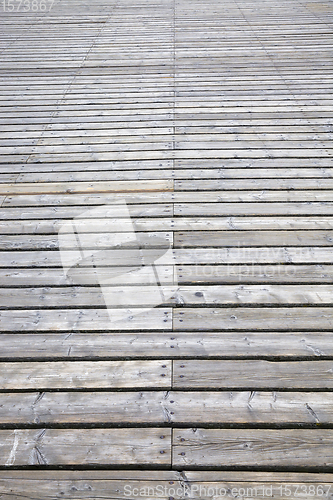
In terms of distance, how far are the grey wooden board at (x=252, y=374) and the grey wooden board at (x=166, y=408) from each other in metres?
0.03

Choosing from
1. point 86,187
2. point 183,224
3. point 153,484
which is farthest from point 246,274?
point 86,187

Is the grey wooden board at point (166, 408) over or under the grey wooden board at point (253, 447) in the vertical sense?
over

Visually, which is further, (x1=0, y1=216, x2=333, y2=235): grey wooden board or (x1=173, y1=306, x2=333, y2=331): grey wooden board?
(x1=0, y1=216, x2=333, y2=235): grey wooden board

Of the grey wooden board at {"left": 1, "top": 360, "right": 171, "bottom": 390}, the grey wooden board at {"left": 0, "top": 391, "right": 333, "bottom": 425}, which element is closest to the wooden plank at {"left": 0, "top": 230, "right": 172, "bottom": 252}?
the grey wooden board at {"left": 1, "top": 360, "right": 171, "bottom": 390}

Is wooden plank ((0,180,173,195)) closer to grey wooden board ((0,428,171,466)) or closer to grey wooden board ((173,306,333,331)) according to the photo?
grey wooden board ((173,306,333,331))

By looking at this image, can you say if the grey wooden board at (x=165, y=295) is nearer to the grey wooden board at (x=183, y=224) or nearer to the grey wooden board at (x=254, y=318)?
the grey wooden board at (x=254, y=318)

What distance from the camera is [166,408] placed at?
4.26 ft

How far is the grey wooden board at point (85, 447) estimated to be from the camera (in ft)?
3.88

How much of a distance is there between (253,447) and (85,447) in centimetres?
50

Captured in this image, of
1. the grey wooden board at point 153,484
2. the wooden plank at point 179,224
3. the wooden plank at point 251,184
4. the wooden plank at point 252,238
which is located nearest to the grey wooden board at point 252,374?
the grey wooden board at point 153,484

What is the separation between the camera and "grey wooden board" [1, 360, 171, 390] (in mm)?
1369

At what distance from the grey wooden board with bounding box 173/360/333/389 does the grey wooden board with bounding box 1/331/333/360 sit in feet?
0.11

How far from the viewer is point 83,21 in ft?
16.1

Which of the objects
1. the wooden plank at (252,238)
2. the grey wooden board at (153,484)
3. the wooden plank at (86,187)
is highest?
the wooden plank at (86,187)
